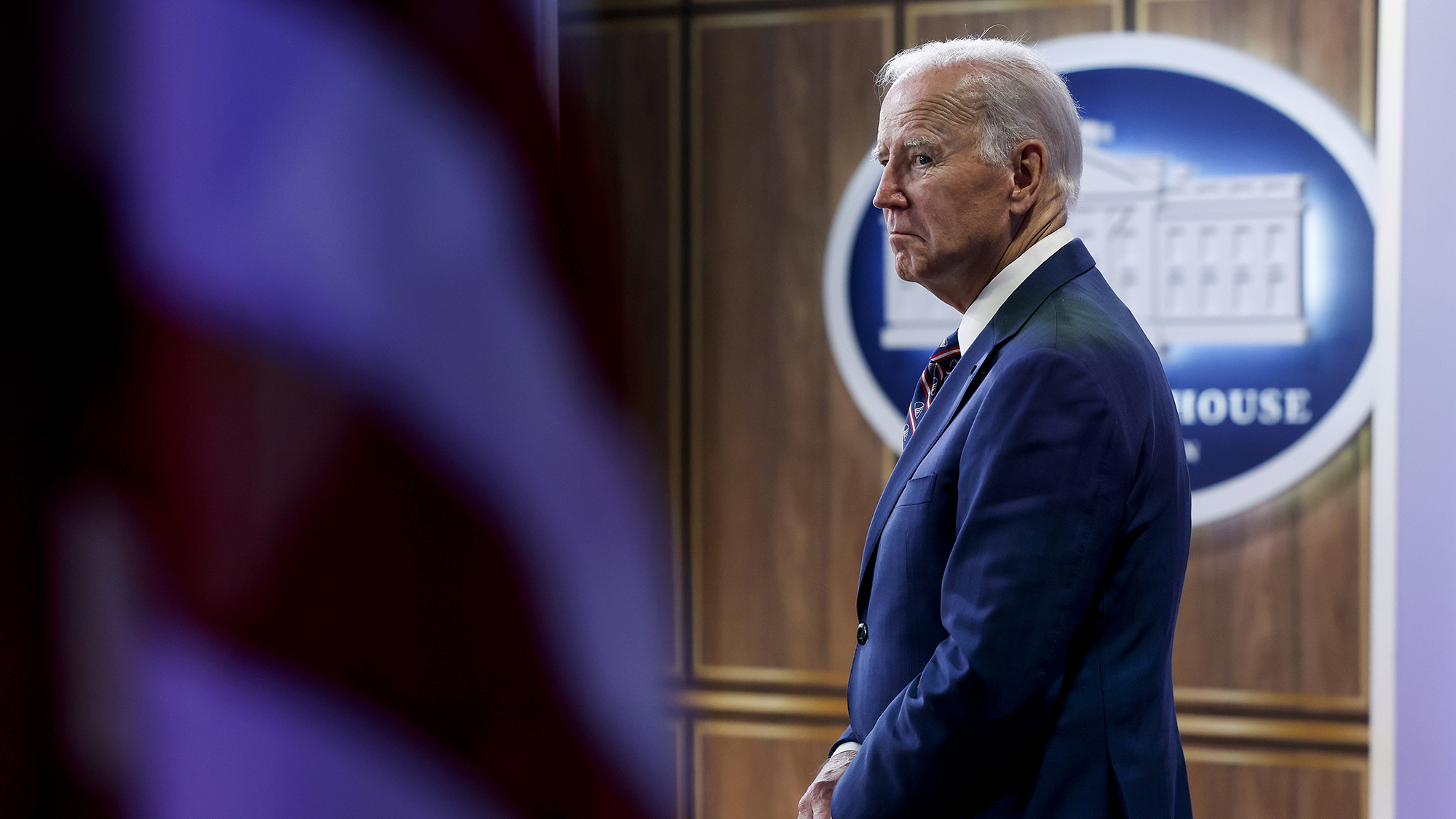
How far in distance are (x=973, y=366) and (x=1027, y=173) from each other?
0.17m

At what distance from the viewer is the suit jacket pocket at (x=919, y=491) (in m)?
0.91

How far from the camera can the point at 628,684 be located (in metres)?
1.99

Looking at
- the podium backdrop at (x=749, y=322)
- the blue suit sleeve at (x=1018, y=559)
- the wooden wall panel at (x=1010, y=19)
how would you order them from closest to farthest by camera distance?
the blue suit sleeve at (x=1018, y=559) → the wooden wall panel at (x=1010, y=19) → the podium backdrop at (x=749, y=322)

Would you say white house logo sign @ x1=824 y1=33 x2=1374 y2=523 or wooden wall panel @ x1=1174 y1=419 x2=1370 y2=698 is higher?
white house logo sign @ x1=824 y1=33 x2=1374 y2=523

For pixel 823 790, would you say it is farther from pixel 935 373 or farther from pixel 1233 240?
pixel 1233 240

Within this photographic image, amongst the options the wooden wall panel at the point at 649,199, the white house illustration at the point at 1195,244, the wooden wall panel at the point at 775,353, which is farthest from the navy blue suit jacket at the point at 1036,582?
the wooden wall panel at the point at 649,199

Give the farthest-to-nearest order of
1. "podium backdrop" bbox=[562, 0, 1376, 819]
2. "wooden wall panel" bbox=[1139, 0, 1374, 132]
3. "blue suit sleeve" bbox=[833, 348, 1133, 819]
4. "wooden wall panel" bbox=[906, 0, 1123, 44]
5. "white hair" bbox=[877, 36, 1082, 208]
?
1. "podium backdrop" bbox=[562, 0, 1376, 819]
2. "wooden wall panel" bbox=[906, 0, 1123, 44]
3. "wooden wall panel" bbox=[1139, 0, 1374, 132]
4. "white hair" bbox=[877, 36, 1082, 208]
5. "blue suit sleeve" bbox=[833, 348, 1133, 819]

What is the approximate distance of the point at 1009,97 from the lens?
94cm

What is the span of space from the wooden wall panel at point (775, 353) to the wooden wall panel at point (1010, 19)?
86mm

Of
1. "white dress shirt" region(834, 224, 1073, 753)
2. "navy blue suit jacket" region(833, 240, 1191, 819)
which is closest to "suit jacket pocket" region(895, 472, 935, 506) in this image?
"navy blue suit jacket" region(833, 240, 1191, 819)

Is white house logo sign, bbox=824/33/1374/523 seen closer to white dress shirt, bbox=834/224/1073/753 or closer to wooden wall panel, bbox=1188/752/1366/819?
wooden wall panel, bbox=1188/752/1366/819

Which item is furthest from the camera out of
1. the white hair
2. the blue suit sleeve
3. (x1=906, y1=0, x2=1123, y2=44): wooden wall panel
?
(x1=906, y1=0, x2=1123, y2=44): wooden wall panel

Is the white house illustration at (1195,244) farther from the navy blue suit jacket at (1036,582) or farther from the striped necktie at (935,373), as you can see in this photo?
the navy blue suit jacket at (1036,582)

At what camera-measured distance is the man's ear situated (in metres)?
0.95
